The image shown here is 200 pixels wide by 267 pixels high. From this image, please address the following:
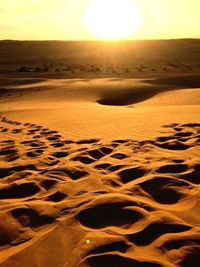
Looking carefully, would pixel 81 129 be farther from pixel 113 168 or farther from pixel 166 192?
pixel 166 192

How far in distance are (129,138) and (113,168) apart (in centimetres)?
154

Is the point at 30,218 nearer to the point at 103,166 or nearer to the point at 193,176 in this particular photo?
the point at 103,166

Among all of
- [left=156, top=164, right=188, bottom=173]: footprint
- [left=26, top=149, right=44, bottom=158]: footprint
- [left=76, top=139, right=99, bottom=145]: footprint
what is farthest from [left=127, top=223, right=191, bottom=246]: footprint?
[left=76, top=139, right=99, bottom=145]: footprint

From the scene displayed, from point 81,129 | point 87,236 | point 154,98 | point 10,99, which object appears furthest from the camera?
point 10,99

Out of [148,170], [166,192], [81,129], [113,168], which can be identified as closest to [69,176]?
[113,168]

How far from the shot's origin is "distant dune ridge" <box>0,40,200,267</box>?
2.36 m

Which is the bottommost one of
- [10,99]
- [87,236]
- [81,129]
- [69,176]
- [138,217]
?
[87,236]

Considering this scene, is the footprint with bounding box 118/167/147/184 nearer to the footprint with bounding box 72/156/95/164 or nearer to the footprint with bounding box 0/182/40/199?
the footprint with bounding box 72/156/95/164

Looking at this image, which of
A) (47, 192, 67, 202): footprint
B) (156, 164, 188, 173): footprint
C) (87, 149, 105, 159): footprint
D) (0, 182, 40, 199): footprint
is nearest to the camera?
(47, 192, 67, 202): footprint

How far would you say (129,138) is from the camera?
5.52m

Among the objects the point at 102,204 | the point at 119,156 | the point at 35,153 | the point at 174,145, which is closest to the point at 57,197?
the point at 102,204

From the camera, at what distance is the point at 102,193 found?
3.31 m

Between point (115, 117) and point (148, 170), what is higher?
point (115, 117)

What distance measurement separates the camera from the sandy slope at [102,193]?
237 centimetres
